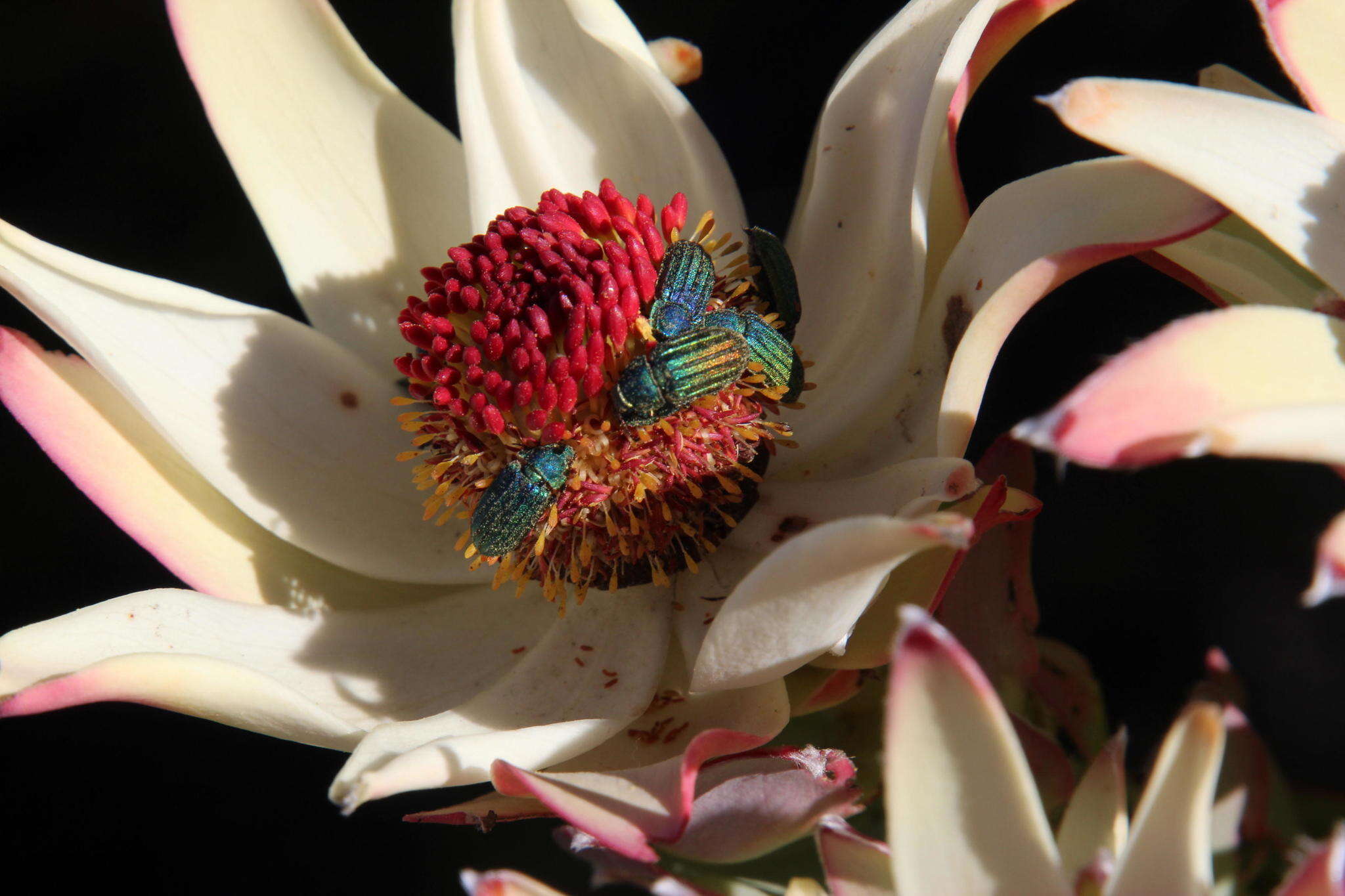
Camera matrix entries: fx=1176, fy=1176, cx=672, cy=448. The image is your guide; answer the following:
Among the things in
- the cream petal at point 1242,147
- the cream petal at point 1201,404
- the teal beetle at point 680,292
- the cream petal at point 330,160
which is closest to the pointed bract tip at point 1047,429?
the cream petal at point 1201,404

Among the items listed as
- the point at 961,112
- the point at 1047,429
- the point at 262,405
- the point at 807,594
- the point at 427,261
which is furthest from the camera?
the point at 427,261

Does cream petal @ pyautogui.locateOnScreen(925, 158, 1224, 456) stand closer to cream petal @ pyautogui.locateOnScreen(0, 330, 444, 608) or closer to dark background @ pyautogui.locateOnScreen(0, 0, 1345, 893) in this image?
dark background @ pyautogui.locateOnScreen(0, 0, 1345, 893)

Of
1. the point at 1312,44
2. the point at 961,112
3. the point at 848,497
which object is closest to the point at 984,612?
the point at 848,497

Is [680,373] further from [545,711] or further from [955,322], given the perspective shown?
[545,711]

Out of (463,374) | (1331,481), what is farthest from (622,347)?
(1331,481)

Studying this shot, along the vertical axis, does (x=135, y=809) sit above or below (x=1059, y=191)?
below

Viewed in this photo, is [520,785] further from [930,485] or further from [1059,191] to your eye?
[1059,191]
